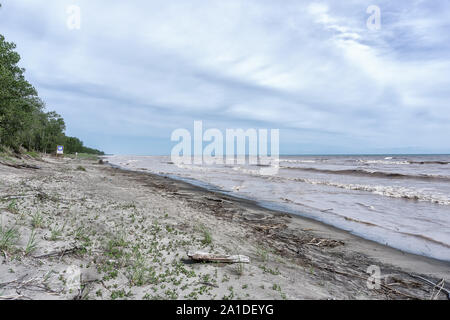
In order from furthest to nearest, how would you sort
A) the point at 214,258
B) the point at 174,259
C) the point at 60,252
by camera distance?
1. the point at 174,259
2. the point at 214,258
3. the point at 60,252

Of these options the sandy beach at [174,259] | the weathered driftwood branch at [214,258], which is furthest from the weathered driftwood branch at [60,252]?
the weathered driftwood branch at [214,258]

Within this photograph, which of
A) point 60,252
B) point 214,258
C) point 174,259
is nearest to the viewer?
point 60,252

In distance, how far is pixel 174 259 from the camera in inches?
235

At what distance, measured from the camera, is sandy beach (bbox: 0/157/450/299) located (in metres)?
4.56

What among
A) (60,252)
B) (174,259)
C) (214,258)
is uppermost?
(60,252)

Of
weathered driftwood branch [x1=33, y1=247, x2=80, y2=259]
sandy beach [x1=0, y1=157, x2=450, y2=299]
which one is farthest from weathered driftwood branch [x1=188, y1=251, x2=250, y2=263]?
weathered driftwood branch [x1=33, y1=247, x2=80, y2=259]

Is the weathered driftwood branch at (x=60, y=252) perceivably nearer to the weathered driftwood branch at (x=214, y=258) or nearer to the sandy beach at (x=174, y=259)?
the sandy beach at (x=174, y=259)

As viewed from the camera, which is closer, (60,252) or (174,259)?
(60,252)

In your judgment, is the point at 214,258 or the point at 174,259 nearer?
the point at 214,258

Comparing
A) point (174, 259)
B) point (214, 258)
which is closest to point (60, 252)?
point (174, 259)

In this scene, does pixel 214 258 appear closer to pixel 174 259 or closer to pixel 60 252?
pixel 174 259

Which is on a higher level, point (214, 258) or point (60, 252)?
point (60, 252)

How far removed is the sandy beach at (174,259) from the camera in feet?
15.0
